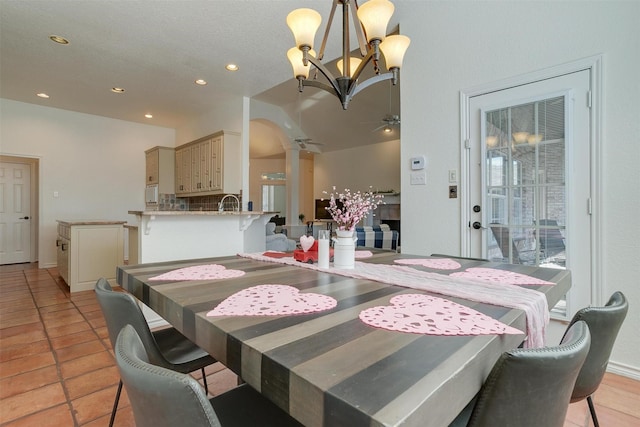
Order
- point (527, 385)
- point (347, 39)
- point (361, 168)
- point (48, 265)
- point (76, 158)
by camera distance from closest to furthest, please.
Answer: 1. point (527, 385)
2. point (347, 39)
3. point (48, 265)
4. point (76, 158)
5. point (361, 168)

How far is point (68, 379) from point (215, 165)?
359 cm

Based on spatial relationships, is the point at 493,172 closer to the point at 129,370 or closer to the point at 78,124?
the point at 129,370

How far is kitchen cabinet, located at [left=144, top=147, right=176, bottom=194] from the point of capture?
5.89 m

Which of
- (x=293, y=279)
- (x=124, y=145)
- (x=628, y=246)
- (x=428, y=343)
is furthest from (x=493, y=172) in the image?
(x=124, y=145)

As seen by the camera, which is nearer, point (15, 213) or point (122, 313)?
point (122, 313)

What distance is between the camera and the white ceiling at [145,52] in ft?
8.97

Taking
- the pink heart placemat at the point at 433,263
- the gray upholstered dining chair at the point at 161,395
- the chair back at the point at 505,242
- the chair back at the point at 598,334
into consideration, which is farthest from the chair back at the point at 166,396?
the chair back at the point at 505,242

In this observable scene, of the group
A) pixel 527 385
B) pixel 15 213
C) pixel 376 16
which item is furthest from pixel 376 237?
pixel 15 213

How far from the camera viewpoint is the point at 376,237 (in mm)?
4316

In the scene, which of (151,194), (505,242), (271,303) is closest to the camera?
(271,303)

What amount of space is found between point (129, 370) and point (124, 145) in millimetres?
6747

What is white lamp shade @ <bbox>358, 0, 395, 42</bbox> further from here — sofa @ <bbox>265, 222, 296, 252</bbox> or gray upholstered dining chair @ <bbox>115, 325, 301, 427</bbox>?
sofa @ <bbox>265, 222, 296, 252</bbox>

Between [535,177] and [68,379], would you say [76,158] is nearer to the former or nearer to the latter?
[68,379]

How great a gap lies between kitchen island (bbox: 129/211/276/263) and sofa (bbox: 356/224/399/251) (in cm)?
124
